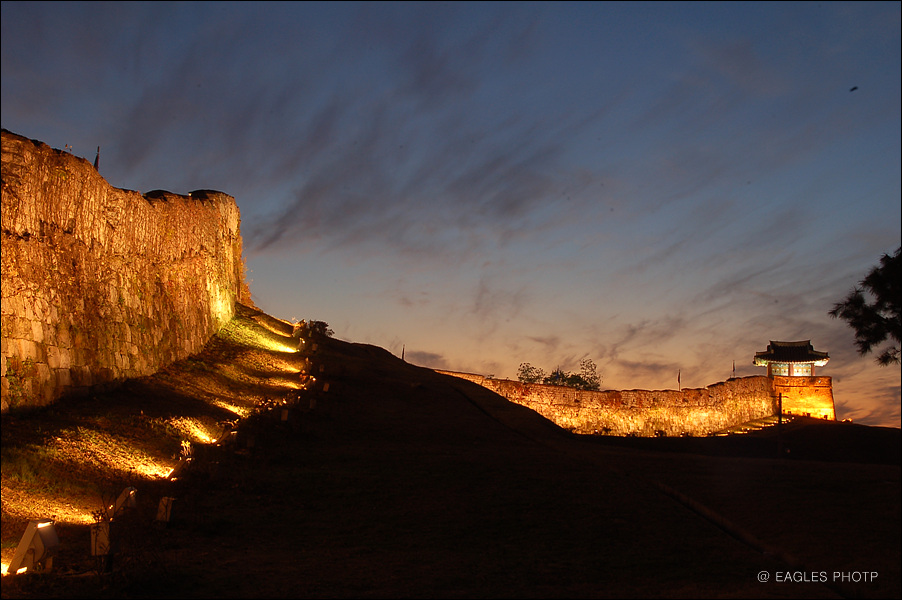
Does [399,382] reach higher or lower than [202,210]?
lower

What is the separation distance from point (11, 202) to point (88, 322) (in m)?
3.13

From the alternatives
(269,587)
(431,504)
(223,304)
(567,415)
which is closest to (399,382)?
(223,304)

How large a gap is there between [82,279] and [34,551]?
911 cm

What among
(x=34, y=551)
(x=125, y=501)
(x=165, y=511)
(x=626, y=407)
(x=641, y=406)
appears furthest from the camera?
(x=641, y=406)

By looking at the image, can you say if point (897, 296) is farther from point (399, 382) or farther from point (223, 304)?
point (223, 304)

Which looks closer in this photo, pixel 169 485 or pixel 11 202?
pixel 169 485

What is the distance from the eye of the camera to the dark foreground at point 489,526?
686 cm

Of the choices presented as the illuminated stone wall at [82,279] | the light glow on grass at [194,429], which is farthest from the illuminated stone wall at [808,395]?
the light glow on grass at [194,429]

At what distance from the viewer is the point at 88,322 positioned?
558 inches

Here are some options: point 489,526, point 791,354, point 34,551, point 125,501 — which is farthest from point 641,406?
point 34,551

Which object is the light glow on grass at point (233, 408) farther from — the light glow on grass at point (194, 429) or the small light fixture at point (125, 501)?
the small light fixture at point (125, 501)

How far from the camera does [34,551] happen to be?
21.0 ft

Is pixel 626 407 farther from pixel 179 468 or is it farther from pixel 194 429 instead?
pixel 179 468

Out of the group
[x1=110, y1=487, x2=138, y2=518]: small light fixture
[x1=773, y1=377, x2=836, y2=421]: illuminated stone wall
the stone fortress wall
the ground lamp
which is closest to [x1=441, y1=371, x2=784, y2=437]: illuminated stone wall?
the stone fortress wall
